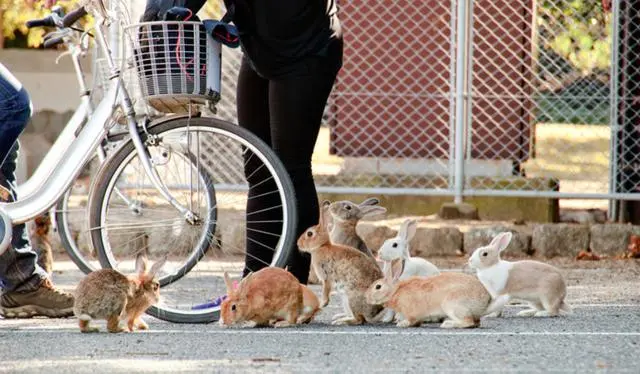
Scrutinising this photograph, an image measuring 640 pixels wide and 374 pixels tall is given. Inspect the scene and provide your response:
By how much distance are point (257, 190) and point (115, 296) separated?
0.97 metres

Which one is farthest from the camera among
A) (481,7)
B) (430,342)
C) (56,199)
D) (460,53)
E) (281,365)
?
(481,7)

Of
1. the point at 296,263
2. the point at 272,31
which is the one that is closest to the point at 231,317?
the point at 296,263

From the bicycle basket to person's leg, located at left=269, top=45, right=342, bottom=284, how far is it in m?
0.44

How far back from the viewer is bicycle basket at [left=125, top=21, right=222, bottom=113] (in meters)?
5.42

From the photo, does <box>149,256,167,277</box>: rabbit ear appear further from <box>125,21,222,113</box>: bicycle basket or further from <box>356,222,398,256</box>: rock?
<box>356,222,398,256</box>: rock

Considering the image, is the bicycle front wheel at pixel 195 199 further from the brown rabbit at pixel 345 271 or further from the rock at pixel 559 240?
the rock at pixel 559 240

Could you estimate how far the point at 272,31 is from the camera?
582cm

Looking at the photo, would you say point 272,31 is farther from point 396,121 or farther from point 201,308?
point 396,121

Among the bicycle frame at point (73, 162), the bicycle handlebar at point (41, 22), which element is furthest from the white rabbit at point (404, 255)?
the bicycle handlebar at point (41, 22)

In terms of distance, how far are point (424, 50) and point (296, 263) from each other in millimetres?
4875

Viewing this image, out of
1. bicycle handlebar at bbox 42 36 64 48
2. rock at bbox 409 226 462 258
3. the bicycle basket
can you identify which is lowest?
rock at bbox 409 226 462 258

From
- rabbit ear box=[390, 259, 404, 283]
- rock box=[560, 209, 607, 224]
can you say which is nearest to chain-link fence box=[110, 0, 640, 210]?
rock box=[560, 209, 607, 224]

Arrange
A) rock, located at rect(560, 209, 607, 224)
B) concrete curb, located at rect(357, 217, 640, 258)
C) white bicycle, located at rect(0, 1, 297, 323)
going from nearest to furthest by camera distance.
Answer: white bicycle, located at rect(0, 1, 297, 323) < concrete curb, located at rect(357, 217, 640, 258) < rock, located at rect(560, 209, 607, 224)

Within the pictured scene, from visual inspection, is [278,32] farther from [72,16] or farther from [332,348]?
[332,348]
